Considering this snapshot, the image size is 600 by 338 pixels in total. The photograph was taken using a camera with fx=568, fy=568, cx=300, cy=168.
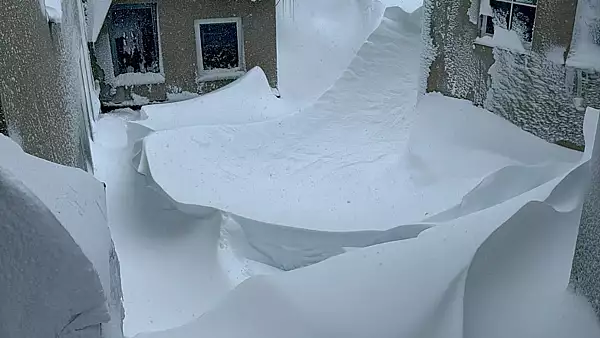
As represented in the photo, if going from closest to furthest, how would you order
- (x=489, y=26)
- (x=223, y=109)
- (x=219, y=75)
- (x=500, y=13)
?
(x=500, y=13) < (x=489, y=26) < (x=223, y=109) < (x=219, y=75)

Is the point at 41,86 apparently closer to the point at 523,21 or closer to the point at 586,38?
the point at 523,21

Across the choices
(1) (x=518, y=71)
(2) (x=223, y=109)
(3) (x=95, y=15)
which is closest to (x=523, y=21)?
(1) (x=518, y=71)

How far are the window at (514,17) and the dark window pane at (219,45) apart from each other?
472 centimetres

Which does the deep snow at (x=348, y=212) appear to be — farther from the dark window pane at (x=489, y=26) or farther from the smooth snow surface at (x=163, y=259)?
the dark window pane at (x=489, y=26)

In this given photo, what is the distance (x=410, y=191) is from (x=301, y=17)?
1119 cm

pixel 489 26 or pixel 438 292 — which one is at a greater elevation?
pixel 489 26

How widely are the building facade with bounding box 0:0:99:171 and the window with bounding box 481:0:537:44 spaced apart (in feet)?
14.2

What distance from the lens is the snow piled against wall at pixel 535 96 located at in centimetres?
527

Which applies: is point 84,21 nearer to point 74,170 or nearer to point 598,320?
point 74,170

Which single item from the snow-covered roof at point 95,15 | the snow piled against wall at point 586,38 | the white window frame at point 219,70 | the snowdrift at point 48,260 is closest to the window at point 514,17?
the snow piled against wall at point 586,38

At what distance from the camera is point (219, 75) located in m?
9.76

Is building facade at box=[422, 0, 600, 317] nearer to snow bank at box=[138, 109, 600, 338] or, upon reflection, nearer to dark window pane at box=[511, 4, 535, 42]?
dark window pane at box=[511, 4, 535, 42]

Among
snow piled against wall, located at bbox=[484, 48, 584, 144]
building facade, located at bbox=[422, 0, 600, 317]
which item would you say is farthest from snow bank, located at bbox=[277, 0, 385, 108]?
snow piled against wall, located at bbox=[484, 48, 584, 144]

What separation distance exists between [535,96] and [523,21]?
2.50 ft
